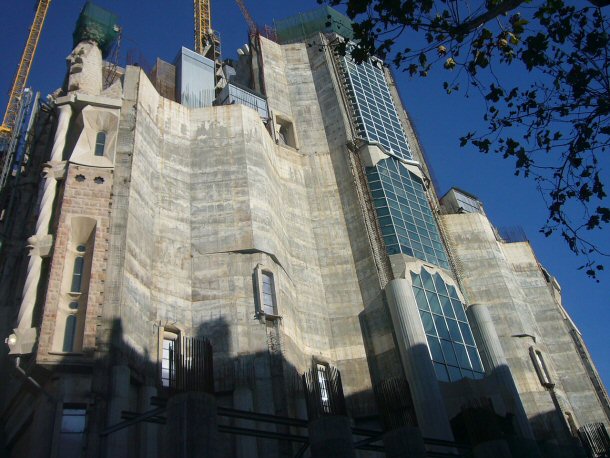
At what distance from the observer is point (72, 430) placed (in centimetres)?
→ 2380

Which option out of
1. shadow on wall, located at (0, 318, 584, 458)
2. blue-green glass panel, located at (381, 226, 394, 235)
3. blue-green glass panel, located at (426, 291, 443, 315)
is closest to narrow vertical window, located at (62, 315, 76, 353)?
shadow on wall, located at (0, 318, 584, 458)

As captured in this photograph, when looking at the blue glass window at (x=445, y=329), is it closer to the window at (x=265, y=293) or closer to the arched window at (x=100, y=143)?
the window at (x=265, y=293)

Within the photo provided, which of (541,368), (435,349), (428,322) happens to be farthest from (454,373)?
(541,368)

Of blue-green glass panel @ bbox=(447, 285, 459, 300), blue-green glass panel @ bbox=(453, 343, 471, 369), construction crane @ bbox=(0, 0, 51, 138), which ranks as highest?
construction crane @ bbox=(0, 0, 51, 138)

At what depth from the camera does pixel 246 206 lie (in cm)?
3628

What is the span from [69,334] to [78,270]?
3403 millimetres

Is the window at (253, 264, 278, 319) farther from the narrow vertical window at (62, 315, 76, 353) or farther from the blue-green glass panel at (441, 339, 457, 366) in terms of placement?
the blue-green glass panel at (441, 339, 457, 366)

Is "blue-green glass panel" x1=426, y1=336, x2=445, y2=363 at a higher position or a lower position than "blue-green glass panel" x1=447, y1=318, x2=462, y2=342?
lower

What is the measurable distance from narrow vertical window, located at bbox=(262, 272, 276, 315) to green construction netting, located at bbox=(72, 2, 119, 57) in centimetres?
1993

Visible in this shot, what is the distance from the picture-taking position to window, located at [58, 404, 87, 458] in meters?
23.3

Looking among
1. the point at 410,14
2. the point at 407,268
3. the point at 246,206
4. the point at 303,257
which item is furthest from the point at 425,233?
the point at 410,14

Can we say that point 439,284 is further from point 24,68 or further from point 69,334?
point 24,68

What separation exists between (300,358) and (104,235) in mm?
11298

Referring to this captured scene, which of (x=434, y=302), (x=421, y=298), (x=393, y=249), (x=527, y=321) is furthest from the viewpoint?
(x=527, y=321)
